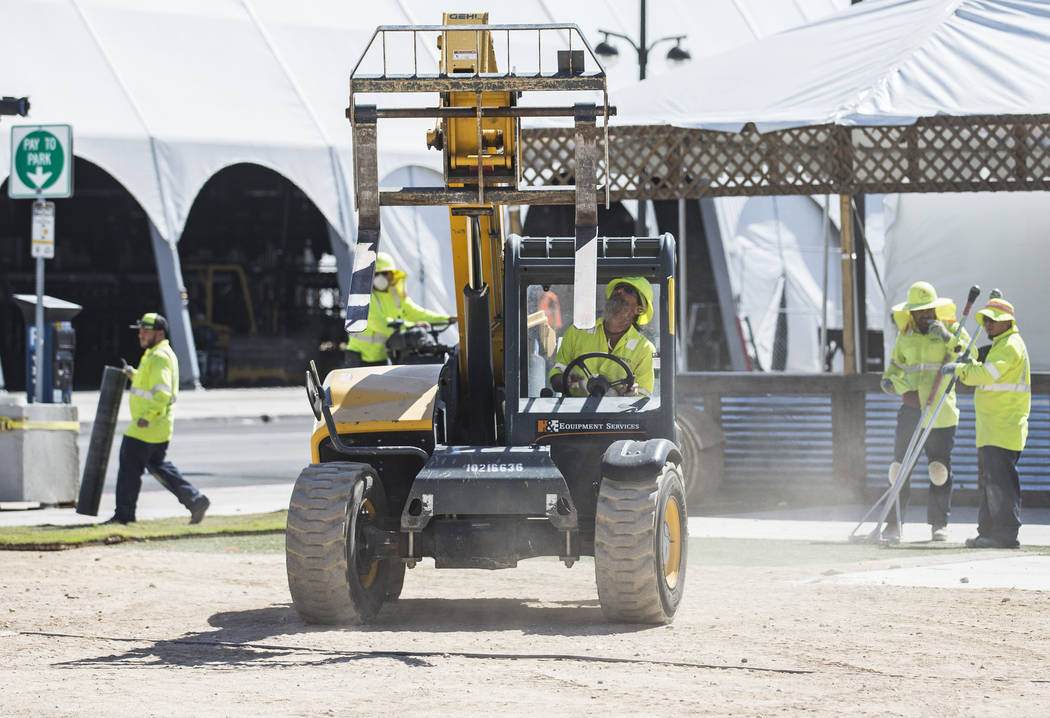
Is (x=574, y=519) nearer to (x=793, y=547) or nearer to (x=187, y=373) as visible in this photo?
(x=793, y=547)

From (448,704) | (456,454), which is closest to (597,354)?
(456,454)

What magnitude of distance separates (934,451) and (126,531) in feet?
20.9

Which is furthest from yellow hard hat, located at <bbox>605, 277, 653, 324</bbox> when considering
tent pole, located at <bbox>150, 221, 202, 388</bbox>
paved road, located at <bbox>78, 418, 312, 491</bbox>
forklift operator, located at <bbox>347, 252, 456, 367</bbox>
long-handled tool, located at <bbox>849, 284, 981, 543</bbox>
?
tent pole, located at <bbox>150, 221, 202, 388</bbox>

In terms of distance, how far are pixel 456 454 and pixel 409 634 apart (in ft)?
3.30

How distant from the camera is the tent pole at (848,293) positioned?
15422 mm

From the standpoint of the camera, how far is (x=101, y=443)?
14000 millimetres

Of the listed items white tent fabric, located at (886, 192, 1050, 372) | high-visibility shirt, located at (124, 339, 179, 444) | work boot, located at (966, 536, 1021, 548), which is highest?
white tent fabric, located at (886, 192, 1050, 372)

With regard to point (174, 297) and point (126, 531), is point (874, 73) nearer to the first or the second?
point (126, 531)

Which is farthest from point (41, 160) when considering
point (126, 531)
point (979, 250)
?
point (979, 250)

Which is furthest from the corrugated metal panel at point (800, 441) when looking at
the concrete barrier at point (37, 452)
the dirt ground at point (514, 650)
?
the concrete barrier at point (37, 452)

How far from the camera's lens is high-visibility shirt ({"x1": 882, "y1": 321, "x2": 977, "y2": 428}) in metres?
12.8

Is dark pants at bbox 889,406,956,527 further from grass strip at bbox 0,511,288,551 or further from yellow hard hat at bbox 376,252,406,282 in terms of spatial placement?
grass strip at bbox 0,511,288,551

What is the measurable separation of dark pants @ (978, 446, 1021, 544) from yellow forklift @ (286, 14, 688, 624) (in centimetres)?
389

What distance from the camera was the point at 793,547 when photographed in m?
12.2
